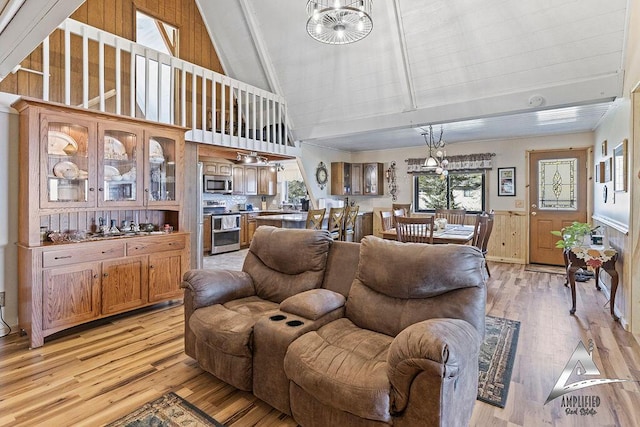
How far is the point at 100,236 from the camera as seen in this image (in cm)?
331

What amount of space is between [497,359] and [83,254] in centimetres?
359

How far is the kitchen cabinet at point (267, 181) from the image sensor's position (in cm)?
866

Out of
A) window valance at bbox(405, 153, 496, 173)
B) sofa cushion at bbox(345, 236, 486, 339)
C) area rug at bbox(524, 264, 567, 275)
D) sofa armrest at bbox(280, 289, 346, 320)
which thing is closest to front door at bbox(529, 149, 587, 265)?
area rug at bbox(524, 264, 567, 275)

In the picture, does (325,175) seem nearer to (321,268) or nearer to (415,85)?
(415,85)

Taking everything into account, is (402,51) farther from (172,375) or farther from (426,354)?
(172,375)

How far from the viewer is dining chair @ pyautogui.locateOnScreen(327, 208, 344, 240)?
17.2ft

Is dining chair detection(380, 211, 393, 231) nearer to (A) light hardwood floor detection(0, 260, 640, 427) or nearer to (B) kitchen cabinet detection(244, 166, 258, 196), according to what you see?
(A) light hardwood floor detection(0, 260, 640, 427)

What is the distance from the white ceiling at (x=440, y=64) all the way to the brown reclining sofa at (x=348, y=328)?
8.95 feet

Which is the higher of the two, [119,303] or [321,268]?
[321,268]

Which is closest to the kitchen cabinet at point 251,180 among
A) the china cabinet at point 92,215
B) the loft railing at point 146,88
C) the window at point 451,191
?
the loft railing at point 146,88

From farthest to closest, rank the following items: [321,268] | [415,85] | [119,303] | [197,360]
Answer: [415,85]
[119,303]
[321,268]
[197,360]

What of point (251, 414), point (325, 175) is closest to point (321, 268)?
point (251, 414)

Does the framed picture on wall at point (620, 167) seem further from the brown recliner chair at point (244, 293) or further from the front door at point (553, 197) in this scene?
the brown recliner chair at point (244, 293)

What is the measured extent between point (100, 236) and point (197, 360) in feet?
5.94
